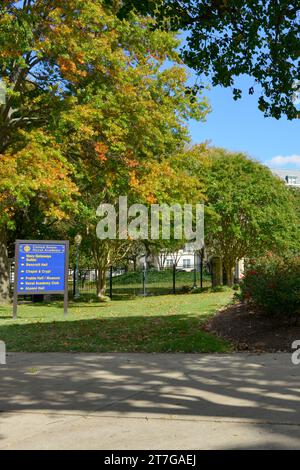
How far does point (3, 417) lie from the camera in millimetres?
5297

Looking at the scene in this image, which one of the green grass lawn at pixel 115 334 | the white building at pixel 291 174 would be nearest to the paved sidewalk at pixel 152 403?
the green grass lawn at pixel 115 334

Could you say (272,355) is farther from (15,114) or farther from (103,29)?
(15,114)

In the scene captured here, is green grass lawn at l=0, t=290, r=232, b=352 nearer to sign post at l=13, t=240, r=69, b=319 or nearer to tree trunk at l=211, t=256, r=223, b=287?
sign post at l=13, t=240, r=69, b=319

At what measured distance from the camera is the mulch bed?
29.9 ft

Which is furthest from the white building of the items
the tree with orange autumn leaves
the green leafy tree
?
the tree with orange autumn leaves

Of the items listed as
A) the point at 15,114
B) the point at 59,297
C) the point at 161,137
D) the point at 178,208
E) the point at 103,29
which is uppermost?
the point at 103,29

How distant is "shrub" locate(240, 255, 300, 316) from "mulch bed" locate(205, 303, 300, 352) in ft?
0.81

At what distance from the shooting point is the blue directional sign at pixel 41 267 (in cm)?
1452

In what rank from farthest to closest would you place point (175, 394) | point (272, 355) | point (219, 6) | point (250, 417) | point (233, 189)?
1. point (233, 189)
2. point (219, 6)
3. point (272, 355)
4. point (175, 394)
5. point (250, 417)

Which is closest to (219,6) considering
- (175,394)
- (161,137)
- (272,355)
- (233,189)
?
(272,355)

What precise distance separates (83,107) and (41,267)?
581 centimetres

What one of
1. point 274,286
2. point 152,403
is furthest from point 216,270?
point 152,403

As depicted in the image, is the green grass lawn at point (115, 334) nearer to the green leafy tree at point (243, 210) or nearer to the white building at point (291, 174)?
the green leafy tree at point (243, 210)
